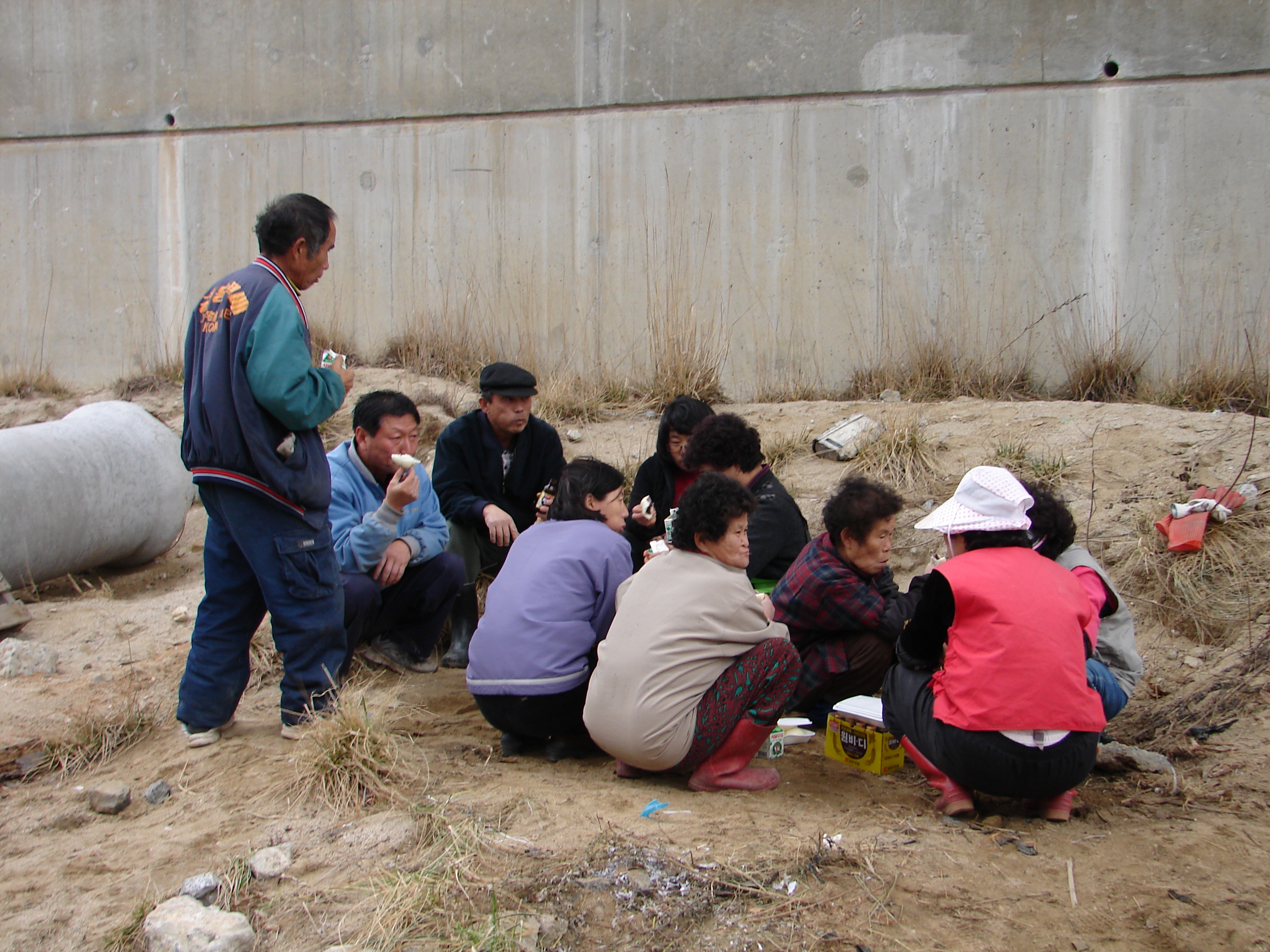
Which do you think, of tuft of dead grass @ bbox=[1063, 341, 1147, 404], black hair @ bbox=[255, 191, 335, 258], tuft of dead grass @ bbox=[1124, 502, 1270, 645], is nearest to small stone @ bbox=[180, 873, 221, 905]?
black hair @ bbox=[255, 191, 335, 258]

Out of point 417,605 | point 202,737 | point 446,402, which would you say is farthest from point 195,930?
point 446,402

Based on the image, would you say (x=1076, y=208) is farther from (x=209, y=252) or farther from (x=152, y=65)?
(x=152, y=65)

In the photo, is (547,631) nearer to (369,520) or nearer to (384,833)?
(384,833)

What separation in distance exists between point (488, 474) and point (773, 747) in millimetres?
2088

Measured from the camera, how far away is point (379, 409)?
416 cm

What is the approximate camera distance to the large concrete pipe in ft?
17.1

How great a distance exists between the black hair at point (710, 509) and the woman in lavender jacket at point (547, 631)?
388mm

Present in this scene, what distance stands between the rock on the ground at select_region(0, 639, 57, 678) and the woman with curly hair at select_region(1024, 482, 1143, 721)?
4039 millimetres

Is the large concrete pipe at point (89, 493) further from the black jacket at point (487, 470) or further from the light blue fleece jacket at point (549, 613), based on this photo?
the light blue fleece jacket at point (549, 613)

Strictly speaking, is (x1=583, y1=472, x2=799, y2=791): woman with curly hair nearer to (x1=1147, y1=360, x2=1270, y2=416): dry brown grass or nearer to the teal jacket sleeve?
the teal jacket sleeve

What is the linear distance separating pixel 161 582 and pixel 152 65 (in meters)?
5.14

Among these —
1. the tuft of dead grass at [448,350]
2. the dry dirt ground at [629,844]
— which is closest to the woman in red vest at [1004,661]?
the dry dirt ground at [629,844]

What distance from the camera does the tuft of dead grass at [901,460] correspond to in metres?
5.46

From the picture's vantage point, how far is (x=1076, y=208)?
6.85m
